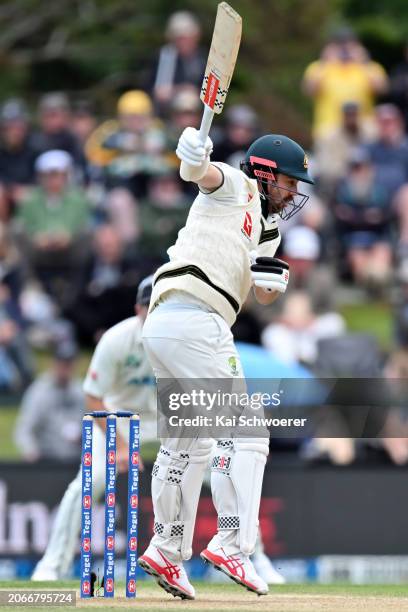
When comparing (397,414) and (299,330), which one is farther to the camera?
(299,330)

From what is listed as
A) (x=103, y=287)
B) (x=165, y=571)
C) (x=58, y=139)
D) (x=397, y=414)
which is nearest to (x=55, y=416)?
(x=103, y=287)

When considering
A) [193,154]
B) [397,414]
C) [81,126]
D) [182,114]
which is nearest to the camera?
[193,154]

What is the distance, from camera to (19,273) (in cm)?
1490

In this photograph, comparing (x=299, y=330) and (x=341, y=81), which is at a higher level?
(x=341, y=81)

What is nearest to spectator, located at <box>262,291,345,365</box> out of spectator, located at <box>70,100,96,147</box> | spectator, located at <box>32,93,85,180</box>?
spectator, located at <box>32,93,85,180</box>

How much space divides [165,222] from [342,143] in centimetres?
240

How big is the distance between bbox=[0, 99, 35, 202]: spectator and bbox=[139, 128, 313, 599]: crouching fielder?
8.89 m

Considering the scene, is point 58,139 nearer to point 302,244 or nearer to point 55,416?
point 302,244

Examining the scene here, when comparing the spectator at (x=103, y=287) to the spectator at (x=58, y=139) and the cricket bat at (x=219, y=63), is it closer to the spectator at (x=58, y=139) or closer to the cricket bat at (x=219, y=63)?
the spectator at (x=58, y=139)

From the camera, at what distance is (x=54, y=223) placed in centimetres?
1560

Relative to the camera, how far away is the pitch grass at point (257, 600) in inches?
285

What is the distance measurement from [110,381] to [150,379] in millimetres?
432

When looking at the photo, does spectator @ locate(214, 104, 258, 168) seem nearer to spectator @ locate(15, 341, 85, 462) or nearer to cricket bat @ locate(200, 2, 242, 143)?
spectator @ locate(15, 341, 85, 462)

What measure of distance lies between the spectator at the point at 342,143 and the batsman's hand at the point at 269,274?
29.1ft
